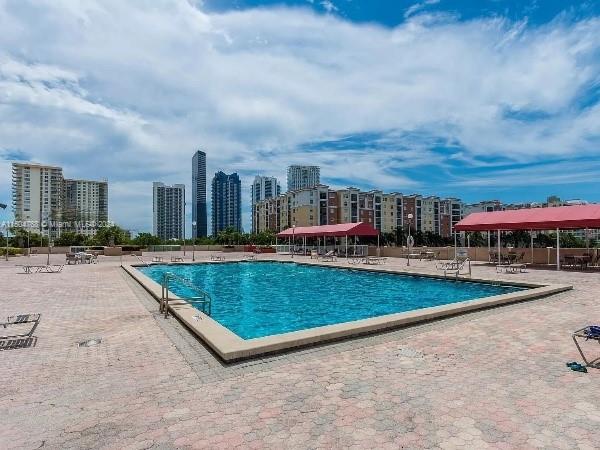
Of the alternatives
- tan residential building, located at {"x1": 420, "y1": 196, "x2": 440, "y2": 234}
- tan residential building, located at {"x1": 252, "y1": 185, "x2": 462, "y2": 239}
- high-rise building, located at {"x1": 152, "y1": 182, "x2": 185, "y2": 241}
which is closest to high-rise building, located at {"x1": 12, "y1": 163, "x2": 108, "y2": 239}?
high-rise building, located at {"x1": 152, "y1": 182, "x2": 185, "y2": 241}

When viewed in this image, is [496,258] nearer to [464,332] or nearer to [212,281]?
[212,281]

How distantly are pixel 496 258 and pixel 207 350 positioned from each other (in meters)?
20.8

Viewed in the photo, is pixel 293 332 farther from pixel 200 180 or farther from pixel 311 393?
pixel 200 180

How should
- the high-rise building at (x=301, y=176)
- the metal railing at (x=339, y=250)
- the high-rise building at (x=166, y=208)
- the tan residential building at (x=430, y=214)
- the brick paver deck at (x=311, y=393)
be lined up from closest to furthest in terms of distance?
the brick paver deck at (x=311, y=393) < the metal railing at (x=339, y=250) < the high-rise building at (x=166, y=208) < the tan residential building at (x=430, y=214) < the high-rise building at (x=301, y=176)

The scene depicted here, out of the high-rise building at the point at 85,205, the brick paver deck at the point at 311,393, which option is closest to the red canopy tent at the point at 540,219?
the brick paver deck at the point at 311,393

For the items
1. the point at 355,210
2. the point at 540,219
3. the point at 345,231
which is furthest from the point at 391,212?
the point at 540,219

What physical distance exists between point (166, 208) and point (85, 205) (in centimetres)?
3921

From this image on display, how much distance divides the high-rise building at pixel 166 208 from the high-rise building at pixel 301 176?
79.4 metres

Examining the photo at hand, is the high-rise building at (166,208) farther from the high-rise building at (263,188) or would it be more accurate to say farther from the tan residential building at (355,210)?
the high-rise building at (263,188)

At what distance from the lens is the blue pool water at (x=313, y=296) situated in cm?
1018

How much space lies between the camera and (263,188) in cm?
18088

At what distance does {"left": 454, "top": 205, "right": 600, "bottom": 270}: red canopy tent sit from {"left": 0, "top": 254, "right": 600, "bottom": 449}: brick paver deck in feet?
44.6

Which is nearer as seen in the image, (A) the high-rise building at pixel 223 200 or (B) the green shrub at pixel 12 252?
(B) the green shrub at pixel 12 252

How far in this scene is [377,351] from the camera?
5.38 metres
